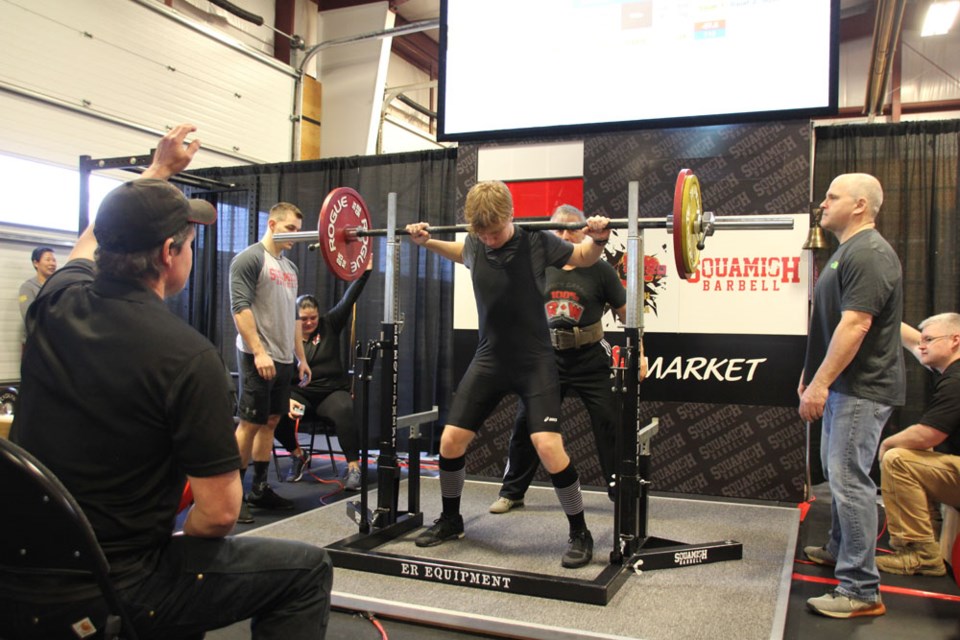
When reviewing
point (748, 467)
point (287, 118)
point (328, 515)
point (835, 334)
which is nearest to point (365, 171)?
point (287, 118)

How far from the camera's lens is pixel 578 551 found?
114 inches

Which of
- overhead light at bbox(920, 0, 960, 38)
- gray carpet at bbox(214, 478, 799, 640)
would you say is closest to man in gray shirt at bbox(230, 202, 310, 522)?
gray carpet at bbox(214, 478, 799, 640)

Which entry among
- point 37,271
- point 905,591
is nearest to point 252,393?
point 905,591

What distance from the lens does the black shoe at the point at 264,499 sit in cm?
391

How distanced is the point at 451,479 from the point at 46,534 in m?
1.99

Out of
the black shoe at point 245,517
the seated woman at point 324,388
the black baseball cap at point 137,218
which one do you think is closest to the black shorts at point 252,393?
the black shoe at point 245,517

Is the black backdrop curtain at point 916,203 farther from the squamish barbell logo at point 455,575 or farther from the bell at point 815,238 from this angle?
the squamish barbell logo at point 455,575

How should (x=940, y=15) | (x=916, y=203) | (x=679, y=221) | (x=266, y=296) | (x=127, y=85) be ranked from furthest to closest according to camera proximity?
1. (x=940, y=15)
2. (x=127, y=85)
3. (x=916, y=203)
4. (x=266, y=296)
5. (x=679, y=221)

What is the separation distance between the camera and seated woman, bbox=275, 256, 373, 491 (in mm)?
4586

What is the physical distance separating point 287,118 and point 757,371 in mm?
5931

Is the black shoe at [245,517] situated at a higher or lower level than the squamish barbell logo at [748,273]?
lower

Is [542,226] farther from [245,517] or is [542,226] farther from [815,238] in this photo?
[245,517]

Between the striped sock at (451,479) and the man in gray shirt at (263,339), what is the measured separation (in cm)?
104

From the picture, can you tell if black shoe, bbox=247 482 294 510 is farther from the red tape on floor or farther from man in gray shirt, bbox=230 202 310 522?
the red tape on floor
